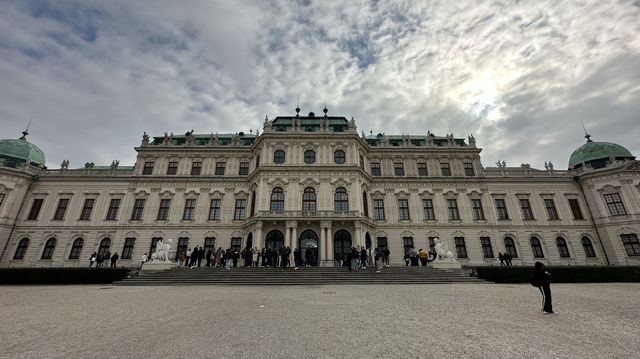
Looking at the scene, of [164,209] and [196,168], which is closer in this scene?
[164,209]

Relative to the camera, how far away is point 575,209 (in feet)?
102

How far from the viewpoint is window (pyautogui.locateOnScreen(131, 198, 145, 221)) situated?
30155 millimetres

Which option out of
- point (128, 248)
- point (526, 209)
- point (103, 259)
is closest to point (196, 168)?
point (128, 248)

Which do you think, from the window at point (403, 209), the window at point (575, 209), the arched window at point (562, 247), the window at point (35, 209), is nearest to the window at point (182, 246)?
the window at point (35, 209)

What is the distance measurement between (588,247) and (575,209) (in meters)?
4.51

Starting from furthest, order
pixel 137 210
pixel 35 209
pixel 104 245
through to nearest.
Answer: pixel 137 210
pixel 35 209
pixel 104 245

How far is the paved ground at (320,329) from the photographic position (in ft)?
16.4

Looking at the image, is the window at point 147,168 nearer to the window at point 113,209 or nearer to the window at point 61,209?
the window at point 113,209

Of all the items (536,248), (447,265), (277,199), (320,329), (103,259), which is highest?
(277,199)

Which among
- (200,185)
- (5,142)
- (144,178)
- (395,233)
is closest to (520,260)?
(395,233)

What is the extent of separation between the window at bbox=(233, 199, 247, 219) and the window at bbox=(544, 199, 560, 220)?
37264 mm

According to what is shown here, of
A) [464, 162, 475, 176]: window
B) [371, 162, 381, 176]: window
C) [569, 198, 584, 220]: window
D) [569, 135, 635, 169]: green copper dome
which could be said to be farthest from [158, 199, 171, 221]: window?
[569, 135, 635, 169]: green copper dome

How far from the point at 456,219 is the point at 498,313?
25.2 m

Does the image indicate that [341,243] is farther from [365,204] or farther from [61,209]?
[61,209]
